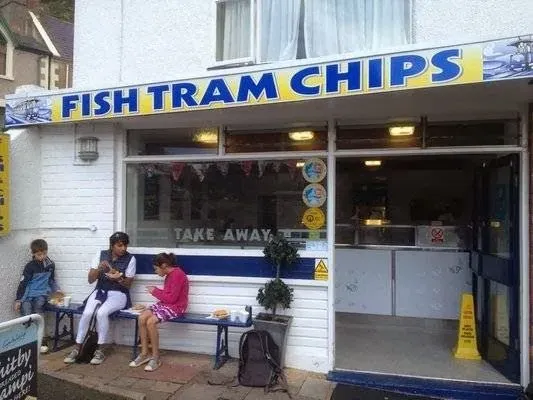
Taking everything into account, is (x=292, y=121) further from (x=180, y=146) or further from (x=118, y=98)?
(x=118, y=98)

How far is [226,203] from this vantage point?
19.5ft

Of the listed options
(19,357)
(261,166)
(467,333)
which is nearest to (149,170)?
(261,166)

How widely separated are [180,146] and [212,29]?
4.80 feet

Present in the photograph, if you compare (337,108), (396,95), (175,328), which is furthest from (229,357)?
(396,95)

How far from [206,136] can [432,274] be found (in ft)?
12.0

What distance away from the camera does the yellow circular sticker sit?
17.8 ft

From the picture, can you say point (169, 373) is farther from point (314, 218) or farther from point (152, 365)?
point (314, 218)

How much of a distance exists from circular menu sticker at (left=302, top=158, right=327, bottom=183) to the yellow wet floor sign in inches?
88.0

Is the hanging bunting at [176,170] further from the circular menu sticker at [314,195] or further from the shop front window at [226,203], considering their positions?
the circular menu sticker at [314,195]

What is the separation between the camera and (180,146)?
19.9 ft

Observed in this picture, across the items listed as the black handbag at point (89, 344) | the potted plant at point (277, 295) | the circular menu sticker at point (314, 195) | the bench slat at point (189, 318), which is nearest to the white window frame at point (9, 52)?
the bench slat at point (189, 318)

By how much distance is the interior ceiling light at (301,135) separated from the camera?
18.1ft

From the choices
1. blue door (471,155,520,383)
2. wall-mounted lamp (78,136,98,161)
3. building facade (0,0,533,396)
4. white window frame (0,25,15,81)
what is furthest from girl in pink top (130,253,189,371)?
white window frame (0,25,15,81)

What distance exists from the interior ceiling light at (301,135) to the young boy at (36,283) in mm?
3342
